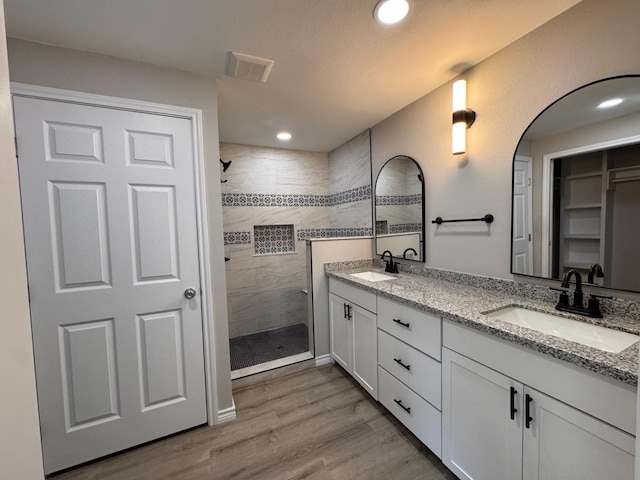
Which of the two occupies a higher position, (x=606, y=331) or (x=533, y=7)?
(x=533, y=7)

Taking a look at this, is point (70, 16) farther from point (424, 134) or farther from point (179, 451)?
point (179, 451)

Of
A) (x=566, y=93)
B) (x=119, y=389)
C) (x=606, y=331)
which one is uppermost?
(x=566, y=93)

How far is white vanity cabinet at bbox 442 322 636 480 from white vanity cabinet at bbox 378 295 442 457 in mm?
58

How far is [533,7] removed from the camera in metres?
1.20

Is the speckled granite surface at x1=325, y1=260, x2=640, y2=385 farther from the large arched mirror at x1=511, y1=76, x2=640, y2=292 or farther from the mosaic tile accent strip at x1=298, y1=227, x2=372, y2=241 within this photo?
the mosaic tile accent strip at x1=298, y1=227, x2=372, y2=241

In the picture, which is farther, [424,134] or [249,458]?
[424,134]

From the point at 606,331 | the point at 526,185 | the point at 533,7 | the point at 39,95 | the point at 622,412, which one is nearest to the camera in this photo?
the point at 622,412

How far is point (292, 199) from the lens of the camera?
3322mm

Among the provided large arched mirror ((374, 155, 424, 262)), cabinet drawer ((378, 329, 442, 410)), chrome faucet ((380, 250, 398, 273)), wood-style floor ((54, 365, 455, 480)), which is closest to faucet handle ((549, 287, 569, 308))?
cabinet drawer ((378, 329, 442, 410))

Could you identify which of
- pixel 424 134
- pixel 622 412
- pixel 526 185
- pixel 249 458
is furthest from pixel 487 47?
pixel 249 458

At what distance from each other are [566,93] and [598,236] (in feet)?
2.33

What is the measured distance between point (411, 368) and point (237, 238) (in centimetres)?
230

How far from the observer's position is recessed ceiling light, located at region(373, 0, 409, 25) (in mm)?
1139

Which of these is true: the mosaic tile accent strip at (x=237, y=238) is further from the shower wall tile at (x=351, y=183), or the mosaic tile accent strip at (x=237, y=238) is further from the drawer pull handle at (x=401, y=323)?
the drawer pull handle at (x=401, y=323)
